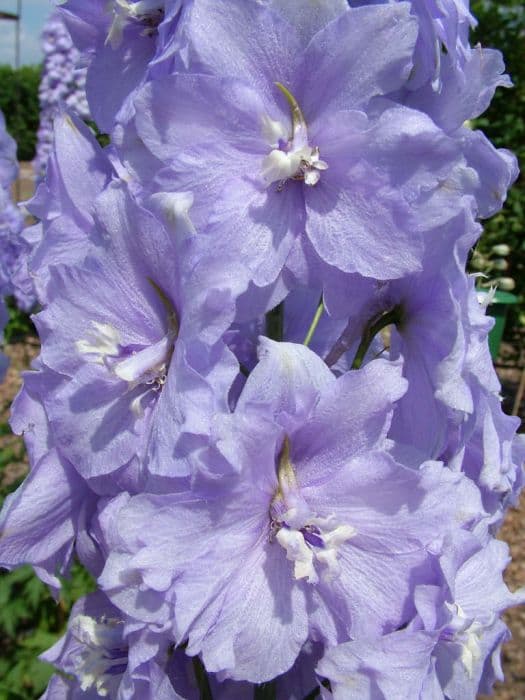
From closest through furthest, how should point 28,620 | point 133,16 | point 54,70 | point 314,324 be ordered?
point 133,16, point 314,324, point 28,620, point 54,70

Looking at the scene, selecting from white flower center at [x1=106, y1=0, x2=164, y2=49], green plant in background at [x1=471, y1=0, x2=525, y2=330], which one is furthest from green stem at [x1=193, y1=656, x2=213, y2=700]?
green plant in background at [x1=471, y1=0, x2=525, y2=330]

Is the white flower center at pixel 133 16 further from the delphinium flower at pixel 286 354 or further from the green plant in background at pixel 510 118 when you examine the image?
the green plant in background at pixel 510 118

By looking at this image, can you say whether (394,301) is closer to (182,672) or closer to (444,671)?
(444,671)

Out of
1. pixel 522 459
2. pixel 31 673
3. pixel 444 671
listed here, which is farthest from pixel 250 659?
pixel 31 673

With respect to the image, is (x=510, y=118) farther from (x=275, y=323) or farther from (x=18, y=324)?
(x=275, y=323)

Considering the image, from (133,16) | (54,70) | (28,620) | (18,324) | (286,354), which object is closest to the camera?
(286,354)

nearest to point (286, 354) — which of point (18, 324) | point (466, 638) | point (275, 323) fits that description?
point (275, 323)

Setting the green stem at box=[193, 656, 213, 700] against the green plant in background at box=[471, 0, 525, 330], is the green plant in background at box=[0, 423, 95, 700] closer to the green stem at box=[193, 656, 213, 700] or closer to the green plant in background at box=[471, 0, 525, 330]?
the green stem at box=[193, 656, 213, 700]

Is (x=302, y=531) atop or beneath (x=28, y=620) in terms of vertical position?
atop

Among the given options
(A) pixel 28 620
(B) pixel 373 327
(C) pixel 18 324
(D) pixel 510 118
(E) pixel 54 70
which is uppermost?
(B) pixel 373 327
